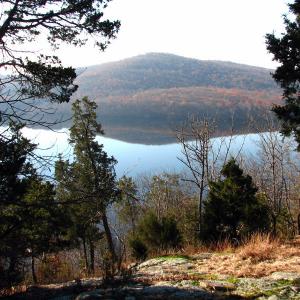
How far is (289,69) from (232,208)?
8210 mm

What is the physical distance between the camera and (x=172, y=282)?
8008 mm

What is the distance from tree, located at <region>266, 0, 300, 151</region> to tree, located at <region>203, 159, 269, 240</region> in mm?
6048

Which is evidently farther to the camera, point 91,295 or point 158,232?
point 158,232

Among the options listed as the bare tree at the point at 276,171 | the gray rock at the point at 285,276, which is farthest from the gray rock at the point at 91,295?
the bare tree at the point at 276,171

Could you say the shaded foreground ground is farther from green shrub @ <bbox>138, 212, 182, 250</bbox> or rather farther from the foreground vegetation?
green shrub @ <bbox>138, 212, 182, 250</bbox>

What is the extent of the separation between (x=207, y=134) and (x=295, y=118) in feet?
40.1

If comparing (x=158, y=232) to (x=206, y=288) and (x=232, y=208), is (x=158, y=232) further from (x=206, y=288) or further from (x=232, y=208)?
(x=206, y=288)

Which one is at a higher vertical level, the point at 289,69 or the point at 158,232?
the point at 289,69

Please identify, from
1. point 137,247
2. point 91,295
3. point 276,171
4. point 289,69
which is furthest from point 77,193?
point 276,171

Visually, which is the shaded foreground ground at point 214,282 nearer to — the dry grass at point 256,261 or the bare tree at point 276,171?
the dry grass at point 256,261

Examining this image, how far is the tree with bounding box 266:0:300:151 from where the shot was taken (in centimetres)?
1440

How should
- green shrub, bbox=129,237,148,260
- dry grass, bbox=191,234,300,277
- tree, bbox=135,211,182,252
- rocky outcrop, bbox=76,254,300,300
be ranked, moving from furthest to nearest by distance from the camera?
tree, bbox=135,211,182,252 < green shrub, bbox=129,237,148,260 < dry grass, bbox=191,234,300,277 < rocky outcrop, bbox=76,254,300,300

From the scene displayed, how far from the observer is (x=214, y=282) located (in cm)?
766

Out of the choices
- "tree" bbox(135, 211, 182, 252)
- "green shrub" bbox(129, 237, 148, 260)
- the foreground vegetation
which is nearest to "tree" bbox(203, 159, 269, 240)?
the foreground vegetation
